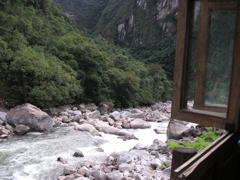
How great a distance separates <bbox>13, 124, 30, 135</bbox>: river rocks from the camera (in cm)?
946

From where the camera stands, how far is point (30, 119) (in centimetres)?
1001

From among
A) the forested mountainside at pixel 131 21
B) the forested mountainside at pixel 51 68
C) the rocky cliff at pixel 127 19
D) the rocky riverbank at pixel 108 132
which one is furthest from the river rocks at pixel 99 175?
the rocky cliff at pixel 127 19

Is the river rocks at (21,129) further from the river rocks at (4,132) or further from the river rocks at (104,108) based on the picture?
the river rocks at (104,108)

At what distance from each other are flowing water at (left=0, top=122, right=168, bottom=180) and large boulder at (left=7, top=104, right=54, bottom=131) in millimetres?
385

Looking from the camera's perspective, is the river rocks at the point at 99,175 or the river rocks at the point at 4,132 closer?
the river rocks at the point at 99,175

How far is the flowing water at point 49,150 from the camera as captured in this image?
6273 mm

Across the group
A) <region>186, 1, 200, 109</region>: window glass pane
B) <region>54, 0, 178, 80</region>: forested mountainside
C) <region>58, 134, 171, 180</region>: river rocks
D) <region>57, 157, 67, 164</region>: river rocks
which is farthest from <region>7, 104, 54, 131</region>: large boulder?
<region>54, 0, 178, 80</region>: forested mountainside

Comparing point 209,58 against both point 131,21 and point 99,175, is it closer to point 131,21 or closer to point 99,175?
point 99,175

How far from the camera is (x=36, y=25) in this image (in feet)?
58.1

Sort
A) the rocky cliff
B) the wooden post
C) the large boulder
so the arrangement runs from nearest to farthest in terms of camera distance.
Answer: the wooden post < the large boulder < the rocky cliff

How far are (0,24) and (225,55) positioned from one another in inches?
575

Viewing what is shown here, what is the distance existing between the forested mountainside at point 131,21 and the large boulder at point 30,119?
31418 mm

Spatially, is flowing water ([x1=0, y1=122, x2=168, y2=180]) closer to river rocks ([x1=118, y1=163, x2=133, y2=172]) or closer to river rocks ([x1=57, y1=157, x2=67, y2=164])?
river rocks ([x1=57, y1=157, x2=67, y2=164])

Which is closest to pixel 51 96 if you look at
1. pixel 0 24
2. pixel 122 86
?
pixel 0 24
